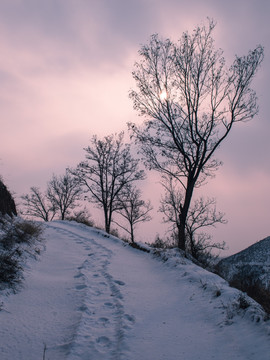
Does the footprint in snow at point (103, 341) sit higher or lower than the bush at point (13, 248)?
lower

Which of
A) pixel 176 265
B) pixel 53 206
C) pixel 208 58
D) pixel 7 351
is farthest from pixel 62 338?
pixel 53 206

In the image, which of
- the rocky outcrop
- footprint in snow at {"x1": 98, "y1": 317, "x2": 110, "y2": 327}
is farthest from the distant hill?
the rocky outcrop

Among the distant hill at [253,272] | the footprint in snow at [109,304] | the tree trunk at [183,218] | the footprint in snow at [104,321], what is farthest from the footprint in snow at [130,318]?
the tree trunk at [183,218]

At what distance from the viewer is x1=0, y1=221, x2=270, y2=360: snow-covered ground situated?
3.50m

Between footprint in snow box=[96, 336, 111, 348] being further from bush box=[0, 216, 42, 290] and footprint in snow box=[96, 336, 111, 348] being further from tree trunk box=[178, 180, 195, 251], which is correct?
tree trunk box=[178, 180, 195, 251]

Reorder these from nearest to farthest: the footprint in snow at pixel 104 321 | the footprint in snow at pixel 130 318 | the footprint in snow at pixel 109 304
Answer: the footprint in snow at pixel 104 321 < the footprint in snow at pixel 130 318 < the footprint in snow at pixel 109 304

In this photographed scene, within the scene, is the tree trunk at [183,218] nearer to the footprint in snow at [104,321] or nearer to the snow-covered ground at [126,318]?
the snow-covered ground at [126,318]

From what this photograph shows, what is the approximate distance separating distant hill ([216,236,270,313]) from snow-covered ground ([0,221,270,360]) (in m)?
0.64

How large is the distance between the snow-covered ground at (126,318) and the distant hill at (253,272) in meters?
0.64

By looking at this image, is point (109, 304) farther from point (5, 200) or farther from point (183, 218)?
point (183, 218)

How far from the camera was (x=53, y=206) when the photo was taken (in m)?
43.7

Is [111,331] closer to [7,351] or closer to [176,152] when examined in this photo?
[7,351]

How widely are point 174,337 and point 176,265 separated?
415 cm

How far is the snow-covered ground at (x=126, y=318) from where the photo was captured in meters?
3.50
